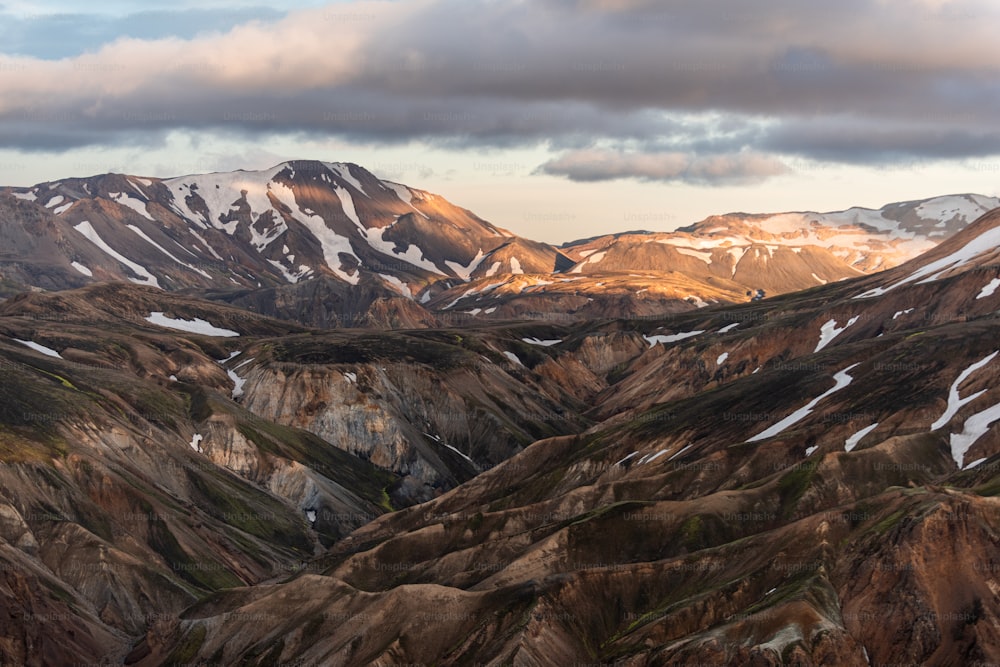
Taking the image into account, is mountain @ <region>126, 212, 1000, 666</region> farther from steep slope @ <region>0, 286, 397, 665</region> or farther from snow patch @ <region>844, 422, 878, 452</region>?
steep slope @ <region>0, 286, 397, 665</region>

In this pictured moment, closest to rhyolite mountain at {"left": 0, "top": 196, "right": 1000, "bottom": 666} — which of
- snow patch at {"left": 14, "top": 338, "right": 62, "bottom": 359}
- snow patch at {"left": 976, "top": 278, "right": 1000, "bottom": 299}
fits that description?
snow patch at {"left": 976, "top": 278, "right": 1000, "bottom": 299}

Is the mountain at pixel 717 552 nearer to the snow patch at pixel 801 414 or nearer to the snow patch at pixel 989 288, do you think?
the snow patch at pixel 801 414

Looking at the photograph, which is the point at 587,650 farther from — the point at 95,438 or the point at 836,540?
the point at 95,438

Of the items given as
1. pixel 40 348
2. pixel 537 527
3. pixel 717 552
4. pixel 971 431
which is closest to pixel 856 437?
pixel 971 431

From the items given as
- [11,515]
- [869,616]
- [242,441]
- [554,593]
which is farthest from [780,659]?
[242,441]

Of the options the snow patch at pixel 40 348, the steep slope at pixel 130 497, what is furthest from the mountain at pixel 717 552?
the snow patch at pixel 40 348
